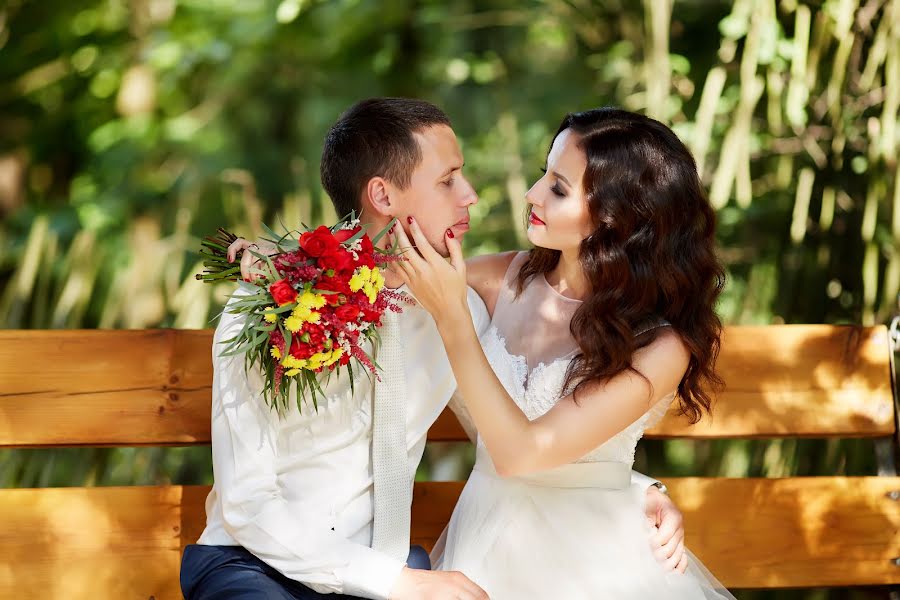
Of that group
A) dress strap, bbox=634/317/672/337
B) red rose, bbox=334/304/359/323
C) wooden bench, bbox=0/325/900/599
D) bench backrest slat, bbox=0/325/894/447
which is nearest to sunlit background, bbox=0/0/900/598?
wooden bench, bbox=0/325/900/599

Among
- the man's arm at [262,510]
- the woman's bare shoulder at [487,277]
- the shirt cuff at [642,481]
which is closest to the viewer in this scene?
the man's arm at [262,510]

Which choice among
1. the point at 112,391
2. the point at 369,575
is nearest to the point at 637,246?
the point at 369,575

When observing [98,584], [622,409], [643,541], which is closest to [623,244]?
[622,409]

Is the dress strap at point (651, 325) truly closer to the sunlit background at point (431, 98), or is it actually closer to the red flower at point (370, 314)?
the red flower at point (370, 314)

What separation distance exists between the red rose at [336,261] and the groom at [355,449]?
0.21m

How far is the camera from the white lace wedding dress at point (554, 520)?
2078 mm

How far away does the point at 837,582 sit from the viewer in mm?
2617

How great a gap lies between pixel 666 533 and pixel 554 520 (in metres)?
0.25

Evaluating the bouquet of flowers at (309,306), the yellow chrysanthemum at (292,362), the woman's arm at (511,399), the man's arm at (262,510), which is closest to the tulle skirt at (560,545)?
the woman's arm at (511,399)

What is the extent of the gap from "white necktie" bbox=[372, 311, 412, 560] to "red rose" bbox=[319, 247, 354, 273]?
33 centimetres

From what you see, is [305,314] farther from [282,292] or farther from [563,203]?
[563,203]

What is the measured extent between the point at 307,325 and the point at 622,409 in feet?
2.35

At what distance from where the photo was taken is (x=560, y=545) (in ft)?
6.98

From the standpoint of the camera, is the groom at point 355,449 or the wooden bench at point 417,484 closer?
the groom at point 355,449
